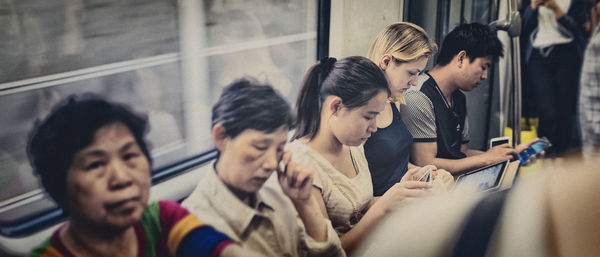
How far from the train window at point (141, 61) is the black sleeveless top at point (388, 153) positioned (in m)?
0.50

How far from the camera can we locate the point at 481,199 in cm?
271

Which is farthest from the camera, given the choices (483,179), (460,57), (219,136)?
(483,179)

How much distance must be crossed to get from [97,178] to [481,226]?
6.79 feet

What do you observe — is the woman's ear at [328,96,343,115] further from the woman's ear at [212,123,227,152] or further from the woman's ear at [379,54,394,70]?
the woman's ear at [212,123,227,152]

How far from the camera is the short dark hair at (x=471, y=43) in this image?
246 cm

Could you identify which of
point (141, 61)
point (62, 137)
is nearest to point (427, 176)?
point (141, 61)

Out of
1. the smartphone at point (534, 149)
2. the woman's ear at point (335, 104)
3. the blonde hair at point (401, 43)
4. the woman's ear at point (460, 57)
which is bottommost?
the smartphone at point (534, 149)

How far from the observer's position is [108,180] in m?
1.23

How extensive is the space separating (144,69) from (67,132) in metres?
0.24

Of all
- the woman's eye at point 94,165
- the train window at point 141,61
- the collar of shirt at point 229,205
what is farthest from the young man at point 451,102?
the woman's eye at point 94,165

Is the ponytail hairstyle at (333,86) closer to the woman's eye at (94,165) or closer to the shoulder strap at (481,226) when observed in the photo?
the woman's eye at (94,165)

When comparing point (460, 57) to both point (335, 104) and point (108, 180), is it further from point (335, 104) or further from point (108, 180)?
point (108, 180)

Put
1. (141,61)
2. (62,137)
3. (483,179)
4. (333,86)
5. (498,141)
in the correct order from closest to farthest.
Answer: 1. (62,137)
2. (141,61)
3. (333,86)
4. (483,179)
5. (498,141)

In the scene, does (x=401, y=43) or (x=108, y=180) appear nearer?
(x=108, y=180)
